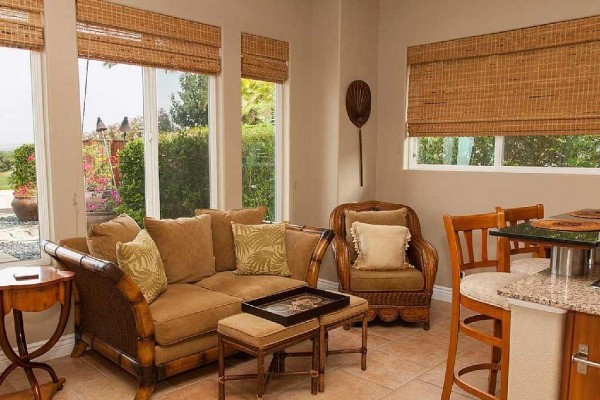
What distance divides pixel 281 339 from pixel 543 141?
2.83 meters

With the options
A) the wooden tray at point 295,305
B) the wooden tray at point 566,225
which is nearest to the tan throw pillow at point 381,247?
the wooden tray at point 295,305

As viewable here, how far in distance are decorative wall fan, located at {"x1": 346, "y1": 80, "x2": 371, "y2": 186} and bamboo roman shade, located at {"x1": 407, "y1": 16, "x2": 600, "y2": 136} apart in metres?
0.41

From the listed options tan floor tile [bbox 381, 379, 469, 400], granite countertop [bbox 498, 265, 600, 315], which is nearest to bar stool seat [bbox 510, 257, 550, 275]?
granite countertop [bbox 498, 265, 600, 315]

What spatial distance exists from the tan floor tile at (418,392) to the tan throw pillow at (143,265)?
1.50 m

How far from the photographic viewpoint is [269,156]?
467 centimetres

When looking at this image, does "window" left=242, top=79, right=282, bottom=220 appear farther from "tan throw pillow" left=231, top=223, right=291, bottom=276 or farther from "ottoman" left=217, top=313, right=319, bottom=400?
"ottoman" left=217, top=313, right=319, bottom=400

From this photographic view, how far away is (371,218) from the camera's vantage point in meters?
4.23

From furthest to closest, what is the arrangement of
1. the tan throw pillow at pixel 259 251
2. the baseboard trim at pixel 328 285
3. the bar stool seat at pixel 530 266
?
the baseboard trim at pixel 328 285, the tan throw pillow at pixel 259 251, the bar stool seat at pixel 530 266

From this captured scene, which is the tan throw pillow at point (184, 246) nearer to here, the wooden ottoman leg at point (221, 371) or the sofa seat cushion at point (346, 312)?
the wooden ottoman leg at point (221, 371)

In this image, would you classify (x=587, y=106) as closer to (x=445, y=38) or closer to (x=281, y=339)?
(x=445, y=38)

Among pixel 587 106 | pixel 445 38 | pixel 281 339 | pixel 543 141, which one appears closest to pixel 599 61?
pixel 587 106

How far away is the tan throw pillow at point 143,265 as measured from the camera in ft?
9.33

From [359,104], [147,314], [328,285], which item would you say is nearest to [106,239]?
[147,314]

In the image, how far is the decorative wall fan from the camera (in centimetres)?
466
